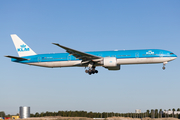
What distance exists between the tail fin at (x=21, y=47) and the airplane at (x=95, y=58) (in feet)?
2.98

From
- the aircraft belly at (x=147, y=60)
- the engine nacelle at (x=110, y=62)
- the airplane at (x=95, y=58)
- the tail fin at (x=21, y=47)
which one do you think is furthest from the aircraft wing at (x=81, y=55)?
the tail fin at (x=21, y=47)

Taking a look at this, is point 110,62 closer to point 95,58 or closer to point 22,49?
point 95,58

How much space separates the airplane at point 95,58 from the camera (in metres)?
40.1

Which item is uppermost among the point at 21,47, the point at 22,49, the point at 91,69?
the point at 21,47

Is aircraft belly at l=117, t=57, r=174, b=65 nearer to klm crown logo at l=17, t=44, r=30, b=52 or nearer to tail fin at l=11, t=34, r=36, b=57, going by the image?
tail fin at l=11, t=34, r=36, b=57

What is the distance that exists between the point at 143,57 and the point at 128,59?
2400 millimetres

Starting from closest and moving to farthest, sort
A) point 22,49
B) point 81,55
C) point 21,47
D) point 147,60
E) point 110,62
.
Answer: point 110,62, point 147,60, point 81,55, point 22,49, point 21,47

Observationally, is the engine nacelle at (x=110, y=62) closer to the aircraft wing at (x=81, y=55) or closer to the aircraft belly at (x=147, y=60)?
the aircraft wing at (x=81, y=55)

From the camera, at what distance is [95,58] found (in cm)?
4097

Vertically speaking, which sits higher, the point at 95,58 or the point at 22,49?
the point at 22,49

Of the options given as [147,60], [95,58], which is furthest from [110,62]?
[147,60]

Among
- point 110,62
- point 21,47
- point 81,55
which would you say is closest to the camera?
point 110,62

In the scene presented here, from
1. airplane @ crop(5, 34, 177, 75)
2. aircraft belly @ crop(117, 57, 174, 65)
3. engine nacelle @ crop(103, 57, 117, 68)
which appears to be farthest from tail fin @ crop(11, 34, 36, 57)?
aircraft belly @ crop(117, 57, 174, 65)

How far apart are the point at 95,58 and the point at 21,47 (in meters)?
16.9
